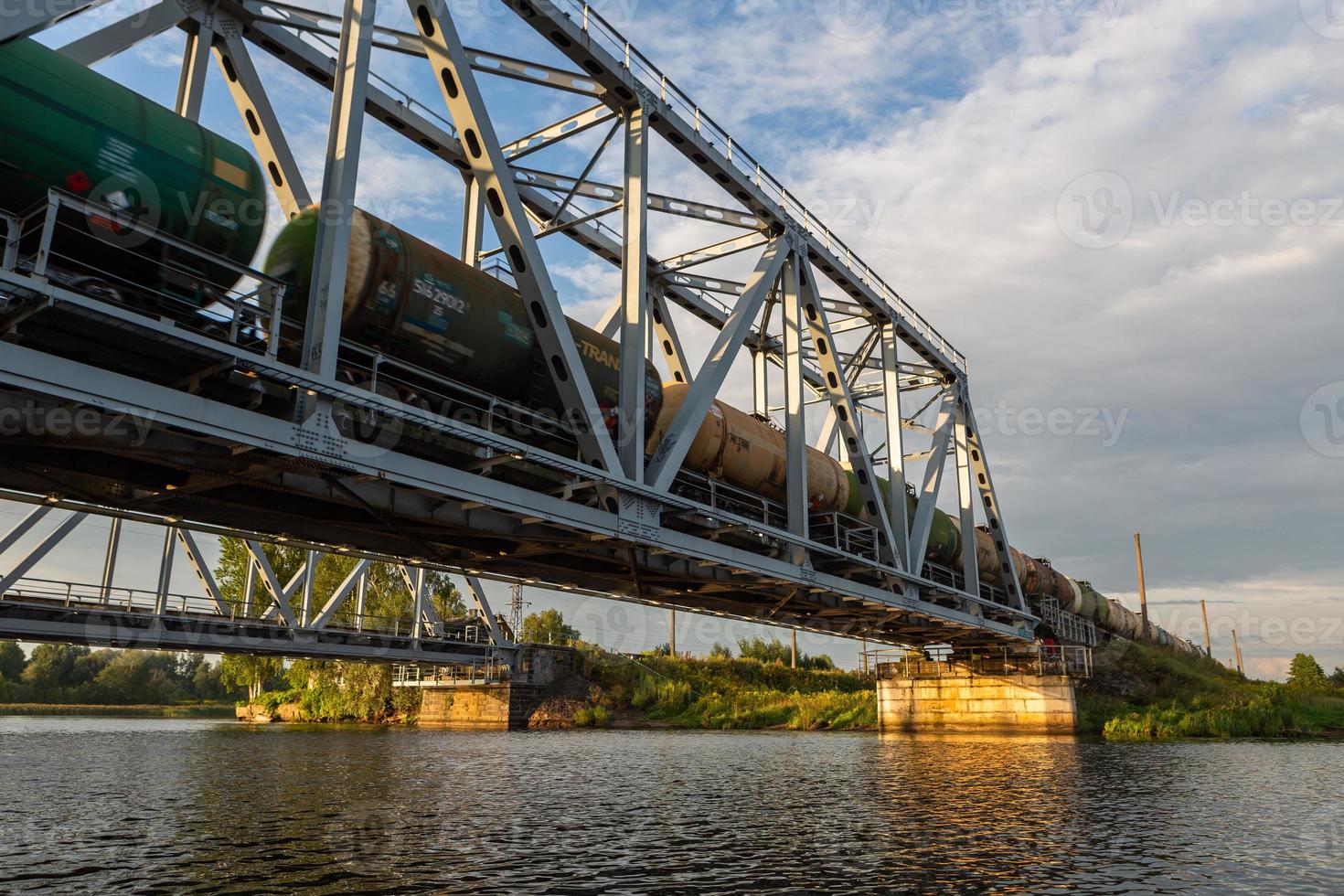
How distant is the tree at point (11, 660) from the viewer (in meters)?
131

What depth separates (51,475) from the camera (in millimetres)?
12133

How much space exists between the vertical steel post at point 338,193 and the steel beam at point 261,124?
11.7 feet

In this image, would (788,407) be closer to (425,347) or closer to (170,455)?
(425,347)

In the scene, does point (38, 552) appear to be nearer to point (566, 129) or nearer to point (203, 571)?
point (203, 571)

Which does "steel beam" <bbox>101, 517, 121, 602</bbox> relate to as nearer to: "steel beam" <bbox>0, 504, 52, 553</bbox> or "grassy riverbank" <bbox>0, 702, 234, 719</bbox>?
"steel beam" <bbox>0, 504, 52, 553</bbox>

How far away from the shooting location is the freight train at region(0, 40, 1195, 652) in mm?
9742

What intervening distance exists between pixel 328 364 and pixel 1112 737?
40.0 m

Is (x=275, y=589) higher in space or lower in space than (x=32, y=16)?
lower

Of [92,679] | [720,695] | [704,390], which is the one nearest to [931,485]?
[704,390]

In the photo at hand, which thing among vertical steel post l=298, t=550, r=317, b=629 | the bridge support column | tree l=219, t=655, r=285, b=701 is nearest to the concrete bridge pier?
the bridge support column
